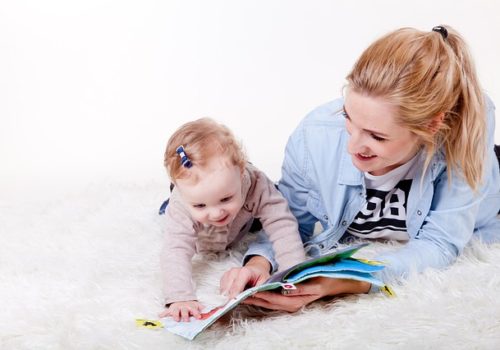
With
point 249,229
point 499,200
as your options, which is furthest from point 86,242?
point 499,200

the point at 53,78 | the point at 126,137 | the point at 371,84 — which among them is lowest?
the point at 126,137

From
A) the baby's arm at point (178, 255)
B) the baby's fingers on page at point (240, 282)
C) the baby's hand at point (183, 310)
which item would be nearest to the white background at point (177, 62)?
the baby's arm at point (178, 255)

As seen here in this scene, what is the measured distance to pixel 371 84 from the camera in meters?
1.84

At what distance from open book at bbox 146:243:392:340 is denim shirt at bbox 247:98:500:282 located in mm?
188

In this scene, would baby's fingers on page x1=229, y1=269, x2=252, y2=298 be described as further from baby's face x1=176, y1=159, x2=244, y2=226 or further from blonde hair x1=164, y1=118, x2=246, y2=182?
blonde hair x1=164, y1=118, x2=246, y2=182

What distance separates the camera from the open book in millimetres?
1701

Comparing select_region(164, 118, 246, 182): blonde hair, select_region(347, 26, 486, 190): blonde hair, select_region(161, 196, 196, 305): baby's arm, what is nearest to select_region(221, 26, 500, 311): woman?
select_region(347, 26, 486, 190): blonde hair

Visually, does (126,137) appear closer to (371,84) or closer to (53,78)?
(53,78)

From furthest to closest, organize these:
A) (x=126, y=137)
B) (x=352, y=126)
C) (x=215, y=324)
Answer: (x=126, y=137) → (x=352, y=126) → (x=215, y=324)

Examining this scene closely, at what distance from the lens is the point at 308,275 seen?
1730 millimetres

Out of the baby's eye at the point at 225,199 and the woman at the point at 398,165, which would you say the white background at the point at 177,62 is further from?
the baby's eye at the point at 225,199

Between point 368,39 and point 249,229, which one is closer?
point 249,229

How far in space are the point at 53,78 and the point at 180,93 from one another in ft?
1.96

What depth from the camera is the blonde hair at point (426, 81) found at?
5.99 ft
